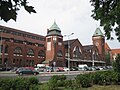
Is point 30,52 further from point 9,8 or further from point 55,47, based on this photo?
point 9,8

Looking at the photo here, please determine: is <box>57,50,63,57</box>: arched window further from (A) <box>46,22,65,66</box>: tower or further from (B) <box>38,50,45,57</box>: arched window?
(B) <box>38,50,45,57</box>: arched window

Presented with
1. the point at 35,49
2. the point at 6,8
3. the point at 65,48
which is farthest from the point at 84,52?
the point at 6,8

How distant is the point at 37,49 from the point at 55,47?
7692mm

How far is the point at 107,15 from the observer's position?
51.4 ft

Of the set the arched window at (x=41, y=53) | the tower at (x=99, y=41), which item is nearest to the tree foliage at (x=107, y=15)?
the arched window at (x=41, y=53)

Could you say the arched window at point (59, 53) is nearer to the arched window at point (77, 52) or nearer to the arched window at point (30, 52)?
the arched window at point (77, 52)

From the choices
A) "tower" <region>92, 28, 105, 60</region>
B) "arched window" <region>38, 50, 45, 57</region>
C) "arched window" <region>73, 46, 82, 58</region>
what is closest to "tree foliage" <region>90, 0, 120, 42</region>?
"arched window" <region>38, 50, 45, 57</region>

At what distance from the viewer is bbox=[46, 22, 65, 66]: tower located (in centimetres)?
8006

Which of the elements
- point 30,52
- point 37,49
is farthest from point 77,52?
point 30,52

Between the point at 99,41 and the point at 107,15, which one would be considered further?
the point at 99,41

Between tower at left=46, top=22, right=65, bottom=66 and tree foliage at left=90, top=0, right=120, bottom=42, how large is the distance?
204 ft

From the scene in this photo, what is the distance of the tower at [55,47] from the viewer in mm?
80056

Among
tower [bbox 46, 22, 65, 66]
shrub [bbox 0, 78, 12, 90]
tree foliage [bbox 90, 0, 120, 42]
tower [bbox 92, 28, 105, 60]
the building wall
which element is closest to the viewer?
shrub [bbox 0, 78, 12, 90]

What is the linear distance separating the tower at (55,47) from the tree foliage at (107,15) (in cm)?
6227
